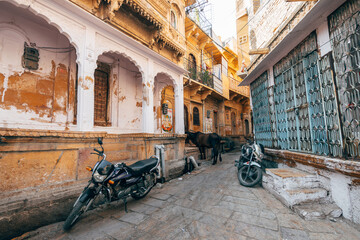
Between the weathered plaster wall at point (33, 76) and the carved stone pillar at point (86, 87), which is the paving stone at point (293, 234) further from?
the weathered plaster wall at point (33, 76)

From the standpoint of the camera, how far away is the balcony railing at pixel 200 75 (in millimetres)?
12084

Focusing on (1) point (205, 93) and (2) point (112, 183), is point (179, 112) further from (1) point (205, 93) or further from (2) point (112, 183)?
(1) point (205, 93)

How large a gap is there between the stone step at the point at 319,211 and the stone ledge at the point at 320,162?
0.67 m

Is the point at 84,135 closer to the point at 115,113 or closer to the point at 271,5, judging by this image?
the point at 115,113

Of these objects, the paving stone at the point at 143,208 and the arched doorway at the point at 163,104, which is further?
the arched doorway at the point at 163,104

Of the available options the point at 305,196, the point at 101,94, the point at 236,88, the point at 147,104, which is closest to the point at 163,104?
the point at 147,104

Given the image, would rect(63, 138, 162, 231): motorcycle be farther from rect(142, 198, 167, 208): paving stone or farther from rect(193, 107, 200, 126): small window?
rect(193, 107, 200, 126): small window

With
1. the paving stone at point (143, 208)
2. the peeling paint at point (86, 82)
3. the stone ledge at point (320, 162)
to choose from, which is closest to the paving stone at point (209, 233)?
the paving stone at point (143, 208)

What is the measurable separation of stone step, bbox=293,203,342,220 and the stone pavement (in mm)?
86

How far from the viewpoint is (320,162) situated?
337 cm

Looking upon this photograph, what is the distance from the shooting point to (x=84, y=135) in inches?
154

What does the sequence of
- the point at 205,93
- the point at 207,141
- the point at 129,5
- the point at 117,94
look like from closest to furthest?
the point at 129,5
the point at 117,94
the point at 207,141
the point at 205,93

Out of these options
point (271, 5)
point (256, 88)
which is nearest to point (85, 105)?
point (256, 88)

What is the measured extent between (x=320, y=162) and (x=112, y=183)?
13.5 ft
